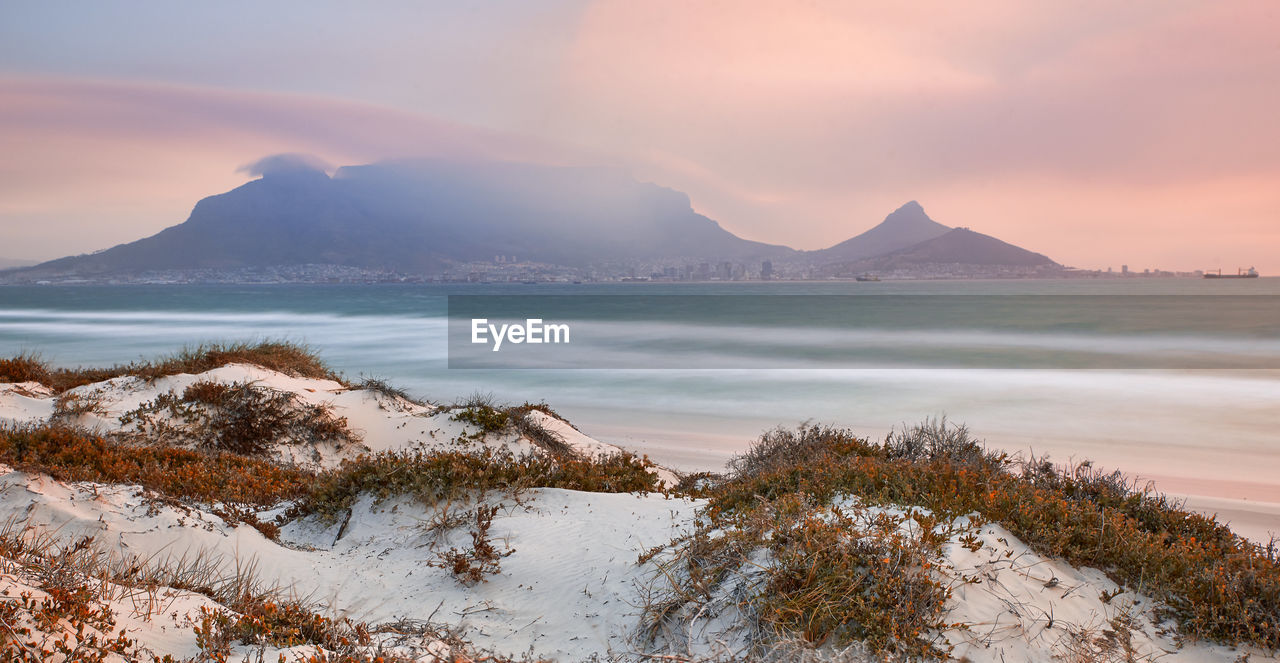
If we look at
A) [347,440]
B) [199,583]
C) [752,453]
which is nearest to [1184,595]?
[752,453]

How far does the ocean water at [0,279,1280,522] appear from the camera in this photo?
13.1 m

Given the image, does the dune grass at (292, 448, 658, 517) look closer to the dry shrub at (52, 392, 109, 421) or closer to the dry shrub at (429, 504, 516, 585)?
the dry shrub at (429, 504, 516, 585)

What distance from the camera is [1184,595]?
12.6 ft

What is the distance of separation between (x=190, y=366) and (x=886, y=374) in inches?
752

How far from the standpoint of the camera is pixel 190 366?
37.8ft

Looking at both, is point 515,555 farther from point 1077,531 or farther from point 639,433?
point 639,433

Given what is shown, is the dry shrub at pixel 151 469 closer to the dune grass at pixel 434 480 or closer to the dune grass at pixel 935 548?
the dune grass at pixel 434 480

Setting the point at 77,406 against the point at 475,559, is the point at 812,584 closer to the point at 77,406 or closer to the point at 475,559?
the point at 475,559

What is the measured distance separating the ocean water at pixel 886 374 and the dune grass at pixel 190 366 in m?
4.95

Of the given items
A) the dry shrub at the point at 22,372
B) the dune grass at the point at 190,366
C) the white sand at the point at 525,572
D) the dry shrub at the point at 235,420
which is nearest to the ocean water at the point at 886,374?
the dune grass at the point at 190,366

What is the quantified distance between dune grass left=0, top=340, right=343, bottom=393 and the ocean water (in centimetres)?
495

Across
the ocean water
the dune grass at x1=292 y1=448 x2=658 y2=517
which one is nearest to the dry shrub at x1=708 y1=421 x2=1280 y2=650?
the dune grass at x1=292 y1=448 x2=658 y2=517

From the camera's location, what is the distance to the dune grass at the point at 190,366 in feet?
37.7

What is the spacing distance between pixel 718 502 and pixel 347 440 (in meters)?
6.79
